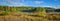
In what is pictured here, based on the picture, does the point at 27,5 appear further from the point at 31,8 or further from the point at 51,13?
the point at 51,13

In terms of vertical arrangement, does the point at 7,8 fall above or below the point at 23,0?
below

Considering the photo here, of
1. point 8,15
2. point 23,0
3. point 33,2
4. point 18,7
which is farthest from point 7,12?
point 33,2

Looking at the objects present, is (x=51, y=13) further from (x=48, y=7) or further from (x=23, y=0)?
(x=23, y=0)

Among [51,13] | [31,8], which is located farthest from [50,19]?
[31,8]

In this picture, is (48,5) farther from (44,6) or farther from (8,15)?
(8,15)

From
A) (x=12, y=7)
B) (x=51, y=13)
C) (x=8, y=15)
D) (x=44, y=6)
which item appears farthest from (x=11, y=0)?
(x=51, y=13)

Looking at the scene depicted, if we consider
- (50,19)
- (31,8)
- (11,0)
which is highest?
(11,0)

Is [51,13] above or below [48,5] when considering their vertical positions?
below
